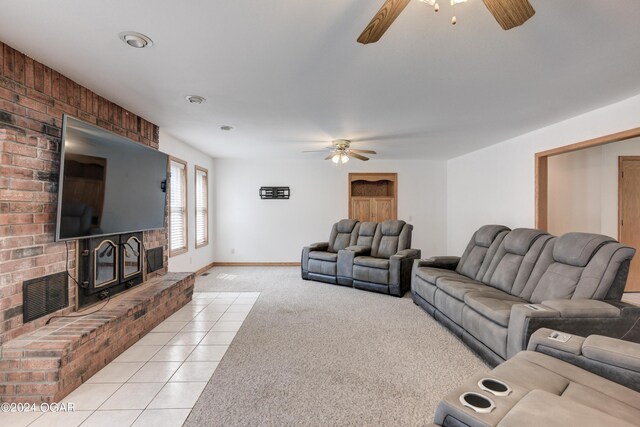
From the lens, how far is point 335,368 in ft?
8.00

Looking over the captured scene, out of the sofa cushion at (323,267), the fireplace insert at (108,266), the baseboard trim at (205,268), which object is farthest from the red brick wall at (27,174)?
the sofa cushion at (323,267)

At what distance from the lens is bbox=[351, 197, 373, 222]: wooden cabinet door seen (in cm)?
688

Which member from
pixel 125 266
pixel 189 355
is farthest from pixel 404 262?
pixel 125 266

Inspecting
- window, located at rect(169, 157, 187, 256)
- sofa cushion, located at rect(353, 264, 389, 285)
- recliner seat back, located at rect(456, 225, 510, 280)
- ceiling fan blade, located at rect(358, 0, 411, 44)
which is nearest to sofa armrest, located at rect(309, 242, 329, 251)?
sofa cushion, located at rect(353, 264, 389, 285)

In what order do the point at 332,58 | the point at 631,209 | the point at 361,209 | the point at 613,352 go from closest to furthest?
the point at 613,352 < the point at 332,58 < the point at 631,209 < the point at 361,209

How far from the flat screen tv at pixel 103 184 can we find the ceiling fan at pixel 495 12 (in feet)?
8.02

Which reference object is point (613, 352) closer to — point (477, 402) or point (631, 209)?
point (477, 402)

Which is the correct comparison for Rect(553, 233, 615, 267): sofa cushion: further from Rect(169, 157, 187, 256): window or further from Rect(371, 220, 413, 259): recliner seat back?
Rect(169, 157, 187, 256): window

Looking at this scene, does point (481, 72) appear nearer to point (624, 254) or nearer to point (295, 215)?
point (624, 254)

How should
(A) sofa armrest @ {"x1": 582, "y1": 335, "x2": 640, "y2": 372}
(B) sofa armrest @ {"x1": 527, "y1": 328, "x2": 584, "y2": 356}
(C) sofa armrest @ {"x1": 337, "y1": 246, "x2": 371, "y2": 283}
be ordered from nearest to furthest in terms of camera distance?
(A) sofa armrest @ {"x1": 582, "y1": 335, "x2": 640, "y2": 372} → (B) sofa armrest @ {"x1": 527, "y1": 328, "x2": 584, "y2": 356} → (C) sofa armrest @ {"x1": 337, "y1": 246, "x2": 371, "y2": 283}

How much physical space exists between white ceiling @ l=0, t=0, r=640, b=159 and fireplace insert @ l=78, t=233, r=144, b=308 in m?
1.49

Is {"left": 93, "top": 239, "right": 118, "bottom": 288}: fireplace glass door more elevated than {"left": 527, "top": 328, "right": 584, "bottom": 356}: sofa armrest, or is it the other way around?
{"left": 93, "top": 239, "right": 118, "bottom": 288}: fireplace glass door

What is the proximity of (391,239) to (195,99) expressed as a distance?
12.3 feet

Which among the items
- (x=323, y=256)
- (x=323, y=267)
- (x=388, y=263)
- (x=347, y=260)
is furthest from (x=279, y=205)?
(x=388, y=263)
